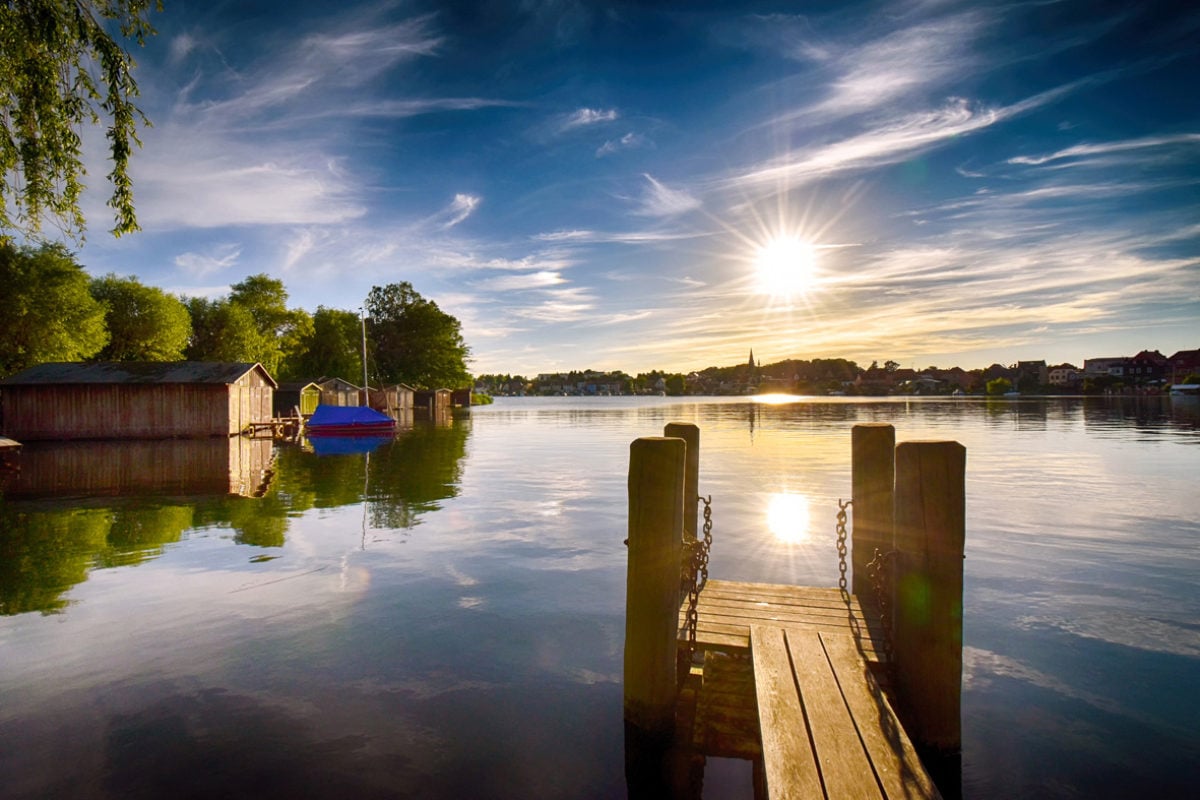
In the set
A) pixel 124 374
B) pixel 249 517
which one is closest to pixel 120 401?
pixel 124 374

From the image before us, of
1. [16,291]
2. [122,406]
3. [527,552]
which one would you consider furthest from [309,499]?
[16,291]

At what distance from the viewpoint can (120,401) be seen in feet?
131

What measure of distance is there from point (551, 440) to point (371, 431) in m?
13.3

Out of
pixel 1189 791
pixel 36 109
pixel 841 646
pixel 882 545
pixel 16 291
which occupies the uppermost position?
pixel 16 291

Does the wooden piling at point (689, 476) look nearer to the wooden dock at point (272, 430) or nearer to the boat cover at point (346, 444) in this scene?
the boat cover at point (346, 444)

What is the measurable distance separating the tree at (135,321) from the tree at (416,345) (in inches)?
1484

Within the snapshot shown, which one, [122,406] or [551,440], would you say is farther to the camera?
[551,440]

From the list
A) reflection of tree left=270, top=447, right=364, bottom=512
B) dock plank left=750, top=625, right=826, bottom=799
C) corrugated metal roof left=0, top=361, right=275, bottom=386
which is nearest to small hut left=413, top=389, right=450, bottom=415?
corrugated metal roof left=0, top=361, right=275, bottom=386

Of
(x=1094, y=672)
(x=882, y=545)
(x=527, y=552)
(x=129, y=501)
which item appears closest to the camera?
(x=882, y=545)

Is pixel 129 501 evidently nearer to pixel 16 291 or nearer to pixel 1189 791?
pixel 1189 791

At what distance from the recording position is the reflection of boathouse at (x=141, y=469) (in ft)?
69.8

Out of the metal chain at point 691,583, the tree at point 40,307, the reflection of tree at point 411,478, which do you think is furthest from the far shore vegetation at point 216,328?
the metal chain at point 691,583

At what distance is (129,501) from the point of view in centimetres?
1917

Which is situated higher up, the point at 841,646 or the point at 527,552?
the point at 841,646
